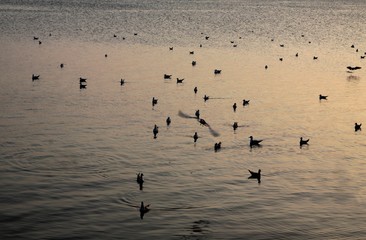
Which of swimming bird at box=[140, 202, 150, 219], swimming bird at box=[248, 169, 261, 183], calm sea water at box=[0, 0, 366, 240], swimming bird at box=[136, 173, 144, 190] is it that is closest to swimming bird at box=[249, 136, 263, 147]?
calm sea water at box=[0, 0, 366, 240]

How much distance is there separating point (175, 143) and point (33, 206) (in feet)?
51.7

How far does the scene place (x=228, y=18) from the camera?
172625mm

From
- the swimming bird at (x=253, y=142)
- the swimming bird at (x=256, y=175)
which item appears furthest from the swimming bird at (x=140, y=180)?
the swimming bird at (x=253, y=142)

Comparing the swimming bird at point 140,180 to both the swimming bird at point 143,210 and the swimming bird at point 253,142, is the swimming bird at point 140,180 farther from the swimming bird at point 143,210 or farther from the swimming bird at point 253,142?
the swimming bird at point 253,142

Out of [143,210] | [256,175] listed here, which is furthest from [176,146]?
[143,210]

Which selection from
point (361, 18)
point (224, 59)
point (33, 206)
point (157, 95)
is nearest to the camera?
point (33, 206)

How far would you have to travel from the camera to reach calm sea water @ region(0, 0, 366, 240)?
3241 centimetres

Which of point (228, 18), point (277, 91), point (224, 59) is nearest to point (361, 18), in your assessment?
point (228, 18)

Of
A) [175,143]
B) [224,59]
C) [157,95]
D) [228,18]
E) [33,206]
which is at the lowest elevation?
[33,206]

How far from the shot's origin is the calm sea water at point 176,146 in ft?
106

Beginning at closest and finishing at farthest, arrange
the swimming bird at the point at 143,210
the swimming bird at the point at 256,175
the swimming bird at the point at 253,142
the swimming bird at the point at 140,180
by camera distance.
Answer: the swimming bird at the point at 143,210
the swimming bird at the point at 140,180
the swimming bird at the point at 256,175
the swimming bird at the point at 253,142

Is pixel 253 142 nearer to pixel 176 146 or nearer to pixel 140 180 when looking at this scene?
pixel 176 146

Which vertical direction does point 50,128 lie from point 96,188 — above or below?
above

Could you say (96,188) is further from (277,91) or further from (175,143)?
(277,91)
